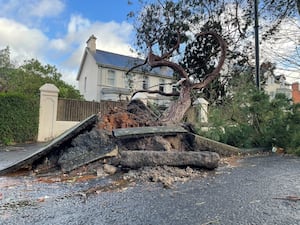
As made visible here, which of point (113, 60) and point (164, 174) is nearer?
point (164, 174)

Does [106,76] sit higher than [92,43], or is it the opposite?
[92,43]

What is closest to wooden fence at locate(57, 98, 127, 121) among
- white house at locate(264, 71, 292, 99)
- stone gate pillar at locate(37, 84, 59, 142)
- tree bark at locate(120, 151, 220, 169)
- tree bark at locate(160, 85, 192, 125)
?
stone gate pillar at locate(37, 84, 59, 142)

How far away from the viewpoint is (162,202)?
2270mm

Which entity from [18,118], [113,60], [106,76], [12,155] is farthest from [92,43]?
[12,155]

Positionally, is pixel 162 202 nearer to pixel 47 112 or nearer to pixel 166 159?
pixel 166 159

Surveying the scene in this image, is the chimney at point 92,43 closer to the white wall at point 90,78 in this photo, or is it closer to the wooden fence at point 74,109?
the white wall at point 90,78

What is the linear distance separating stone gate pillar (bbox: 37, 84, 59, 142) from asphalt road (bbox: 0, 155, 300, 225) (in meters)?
7.61

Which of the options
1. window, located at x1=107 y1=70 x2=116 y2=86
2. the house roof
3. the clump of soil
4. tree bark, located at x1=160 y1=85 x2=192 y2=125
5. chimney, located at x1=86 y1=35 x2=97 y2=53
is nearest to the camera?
the clump of soil

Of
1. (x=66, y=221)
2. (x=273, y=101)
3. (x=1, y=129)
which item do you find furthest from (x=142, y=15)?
(x=66, y=221)

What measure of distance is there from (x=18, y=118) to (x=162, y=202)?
30.3ft

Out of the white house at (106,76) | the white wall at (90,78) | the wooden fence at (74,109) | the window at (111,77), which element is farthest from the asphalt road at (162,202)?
the window at (111,77)

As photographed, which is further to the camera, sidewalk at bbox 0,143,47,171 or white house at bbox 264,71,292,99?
white house at bbox 264,71,292,99

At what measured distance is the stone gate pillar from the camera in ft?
34.4

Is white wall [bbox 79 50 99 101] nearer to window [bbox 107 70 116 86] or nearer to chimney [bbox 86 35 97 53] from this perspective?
chimney [bbox 86 35 97 53]
